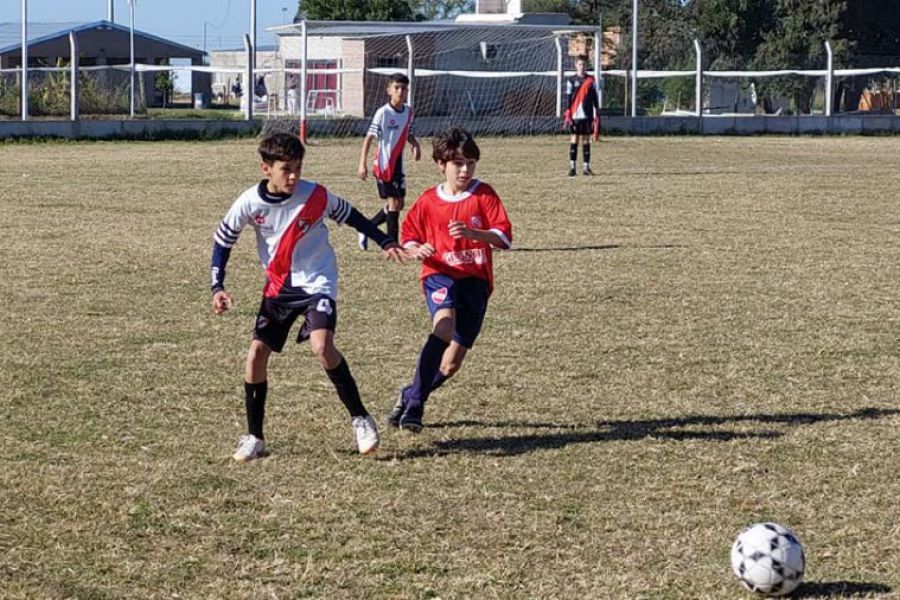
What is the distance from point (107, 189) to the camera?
2012 cm

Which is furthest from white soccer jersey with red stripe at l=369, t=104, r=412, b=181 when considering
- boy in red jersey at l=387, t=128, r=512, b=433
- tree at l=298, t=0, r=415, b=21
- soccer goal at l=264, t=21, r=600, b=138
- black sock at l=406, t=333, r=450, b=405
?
tree at l=298, t=0, r=415, b=21

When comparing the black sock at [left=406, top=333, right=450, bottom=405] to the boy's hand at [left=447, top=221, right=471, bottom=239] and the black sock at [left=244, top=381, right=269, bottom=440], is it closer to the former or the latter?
the boy's hand at [left=447, top=221, right=471, bottom=239]

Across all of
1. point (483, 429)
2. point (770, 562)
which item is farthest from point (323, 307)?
point (770, 562)

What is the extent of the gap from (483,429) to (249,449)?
3.96 ft

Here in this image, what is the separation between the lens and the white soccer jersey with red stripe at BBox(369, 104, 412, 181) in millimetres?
14453

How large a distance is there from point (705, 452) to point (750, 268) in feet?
20.9

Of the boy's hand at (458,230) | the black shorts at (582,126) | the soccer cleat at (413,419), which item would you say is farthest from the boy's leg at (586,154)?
the boy's hand at (458,230)

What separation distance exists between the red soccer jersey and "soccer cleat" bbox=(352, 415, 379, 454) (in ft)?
2.86

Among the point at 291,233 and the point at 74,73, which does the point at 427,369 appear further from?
the point at 74,73

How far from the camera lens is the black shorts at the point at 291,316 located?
6398mm

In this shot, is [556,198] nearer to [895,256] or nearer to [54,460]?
[895,256]

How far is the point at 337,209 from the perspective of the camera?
655 cm

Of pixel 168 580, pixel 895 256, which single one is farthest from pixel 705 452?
pixel 895 256

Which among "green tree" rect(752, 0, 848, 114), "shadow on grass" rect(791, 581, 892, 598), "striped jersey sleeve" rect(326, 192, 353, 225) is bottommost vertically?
"shadow on grass" rect(791, 581, 892, 598)
